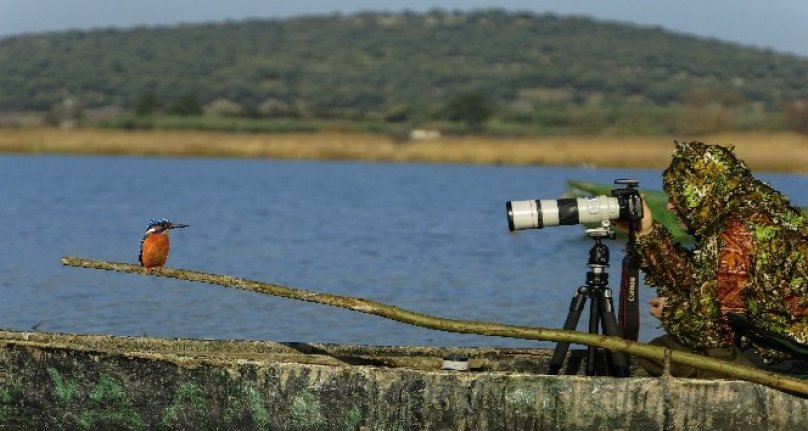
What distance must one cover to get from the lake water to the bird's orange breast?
6561 millimetres

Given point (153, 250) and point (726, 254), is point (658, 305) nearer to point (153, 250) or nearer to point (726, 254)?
point (726, 254)

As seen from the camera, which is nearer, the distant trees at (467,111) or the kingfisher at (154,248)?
the kingfisher at (154,248)

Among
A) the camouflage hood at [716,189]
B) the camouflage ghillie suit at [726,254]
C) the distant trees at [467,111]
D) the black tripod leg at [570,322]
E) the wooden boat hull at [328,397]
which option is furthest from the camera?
the distant trees at [467,111]

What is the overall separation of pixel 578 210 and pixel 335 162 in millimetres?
105913

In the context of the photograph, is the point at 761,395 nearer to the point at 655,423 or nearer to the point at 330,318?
the point at 655,423

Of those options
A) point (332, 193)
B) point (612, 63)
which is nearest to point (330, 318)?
point (332, 193)

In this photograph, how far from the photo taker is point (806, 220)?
31.6 ft

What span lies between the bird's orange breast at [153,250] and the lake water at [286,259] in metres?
6.56

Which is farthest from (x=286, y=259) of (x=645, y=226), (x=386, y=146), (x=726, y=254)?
(x=386, y=146)

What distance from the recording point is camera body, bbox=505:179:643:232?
9.66 m

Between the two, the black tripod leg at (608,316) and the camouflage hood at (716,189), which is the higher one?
the camouflage hood at (716,189)

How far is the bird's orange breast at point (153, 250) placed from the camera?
10.7 meters

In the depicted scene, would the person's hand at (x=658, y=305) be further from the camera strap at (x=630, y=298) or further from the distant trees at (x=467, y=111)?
the distant trees at (x=467, y=111)

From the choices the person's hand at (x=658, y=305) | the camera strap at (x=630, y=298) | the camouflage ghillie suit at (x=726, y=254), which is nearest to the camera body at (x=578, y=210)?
the camouflage ghillie suit at (x=726, y=254)
